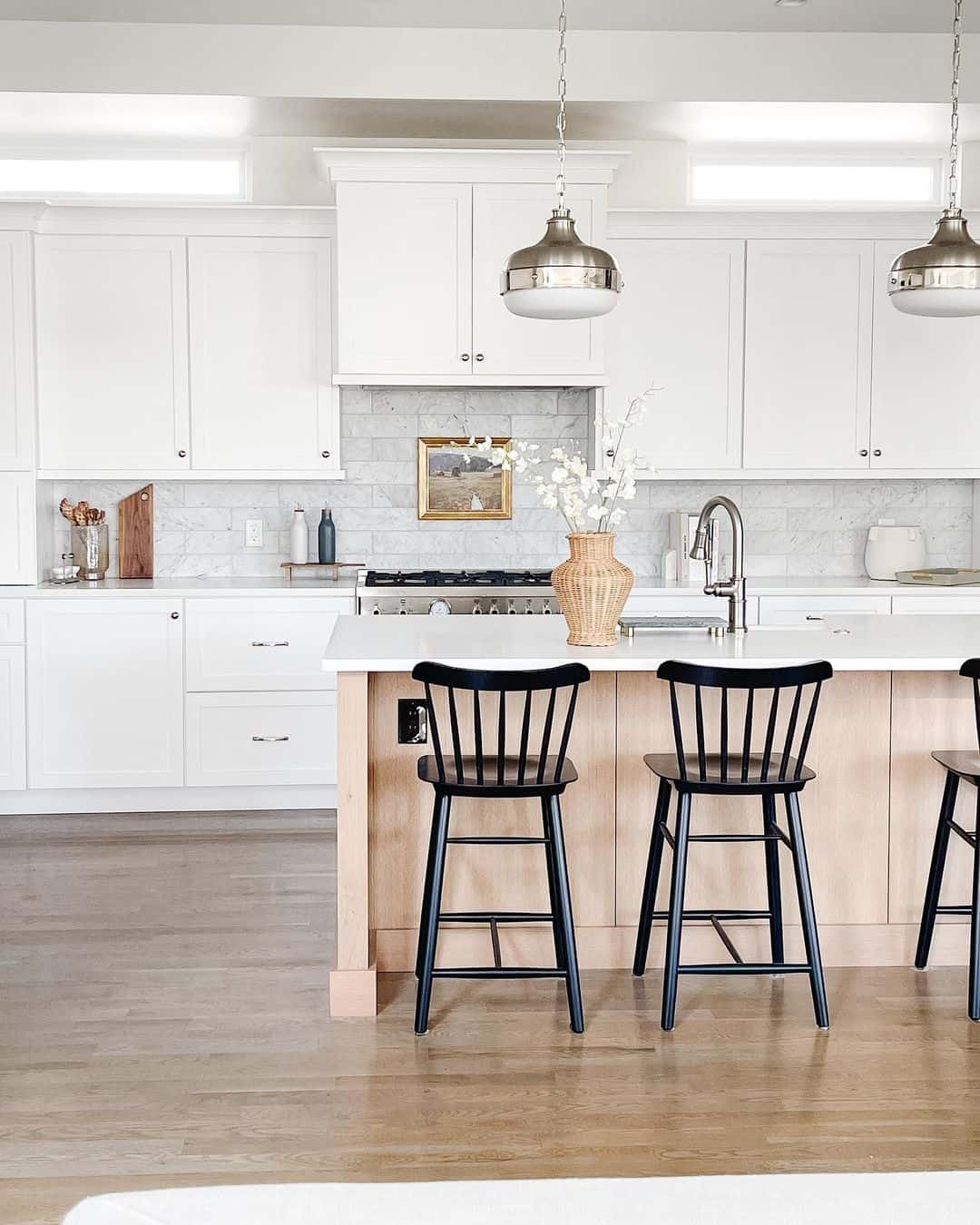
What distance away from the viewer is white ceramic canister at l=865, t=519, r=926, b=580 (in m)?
5.48

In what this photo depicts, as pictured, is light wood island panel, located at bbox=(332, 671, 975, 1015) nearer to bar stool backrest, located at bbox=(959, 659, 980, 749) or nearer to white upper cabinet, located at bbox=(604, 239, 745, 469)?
bar stool backrest, located at bbox=(959, 659, 980, 749)

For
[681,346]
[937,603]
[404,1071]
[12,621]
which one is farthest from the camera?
[681,346]

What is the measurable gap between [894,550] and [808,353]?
37.1 inches

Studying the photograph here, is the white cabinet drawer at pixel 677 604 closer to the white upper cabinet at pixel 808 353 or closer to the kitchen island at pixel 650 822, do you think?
the white upper cabinet at pixel 808 353

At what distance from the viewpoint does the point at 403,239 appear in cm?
499

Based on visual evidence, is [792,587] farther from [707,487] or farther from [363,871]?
[363,871]

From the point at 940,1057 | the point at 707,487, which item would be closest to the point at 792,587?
the point at 707,487

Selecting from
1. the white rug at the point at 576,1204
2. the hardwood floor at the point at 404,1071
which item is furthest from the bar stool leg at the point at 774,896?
the white rug at the point at 576,1204

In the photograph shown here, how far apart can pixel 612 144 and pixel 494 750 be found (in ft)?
10.3

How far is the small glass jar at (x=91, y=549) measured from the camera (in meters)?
5.37

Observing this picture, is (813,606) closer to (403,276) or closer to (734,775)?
(403,276)

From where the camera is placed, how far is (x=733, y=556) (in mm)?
3492

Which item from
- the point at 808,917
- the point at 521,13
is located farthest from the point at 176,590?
the point at 808,917

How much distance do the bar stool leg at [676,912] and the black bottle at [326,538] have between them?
280 centimetres
